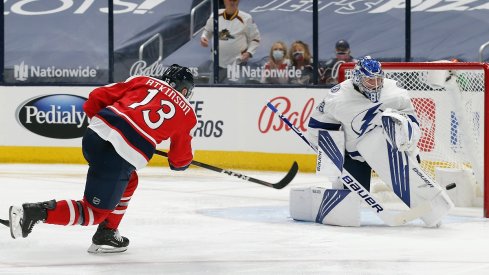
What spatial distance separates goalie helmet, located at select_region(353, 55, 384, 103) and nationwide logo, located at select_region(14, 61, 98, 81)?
5302mm

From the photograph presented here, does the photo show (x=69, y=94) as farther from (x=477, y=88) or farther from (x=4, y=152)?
(x=477, y=88)

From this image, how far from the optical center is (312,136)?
6566mm

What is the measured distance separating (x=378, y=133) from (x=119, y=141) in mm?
1997

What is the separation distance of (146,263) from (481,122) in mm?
3131

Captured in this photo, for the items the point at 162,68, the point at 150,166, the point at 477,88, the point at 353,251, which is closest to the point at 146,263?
the point at 353,251

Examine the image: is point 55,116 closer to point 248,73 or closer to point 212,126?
point 212,126

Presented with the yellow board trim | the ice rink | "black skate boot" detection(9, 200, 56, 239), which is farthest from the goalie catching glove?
the yellow board trim

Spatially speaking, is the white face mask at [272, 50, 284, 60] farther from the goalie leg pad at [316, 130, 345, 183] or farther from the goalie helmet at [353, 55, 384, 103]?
the goalie helmet at [353, 55, 384, 103]

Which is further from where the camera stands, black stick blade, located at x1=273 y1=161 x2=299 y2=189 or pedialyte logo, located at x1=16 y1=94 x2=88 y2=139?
pedialyte logo, located at x1=16 y1=94 x2=88 y2=139

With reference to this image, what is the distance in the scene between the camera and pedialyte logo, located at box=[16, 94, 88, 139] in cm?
1059

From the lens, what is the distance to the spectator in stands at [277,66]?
10586 millimetres

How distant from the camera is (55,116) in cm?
1062

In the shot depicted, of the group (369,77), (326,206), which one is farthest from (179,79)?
(326,206)

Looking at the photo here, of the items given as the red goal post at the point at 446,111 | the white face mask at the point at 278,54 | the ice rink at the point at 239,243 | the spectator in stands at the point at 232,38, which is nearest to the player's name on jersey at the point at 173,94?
the ice rink at the point at 239,243
